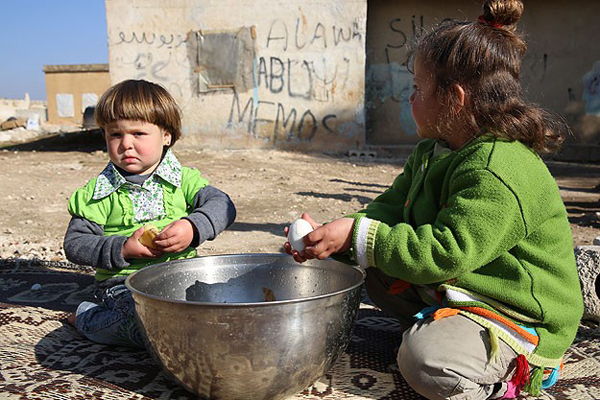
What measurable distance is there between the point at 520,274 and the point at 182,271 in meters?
1.09

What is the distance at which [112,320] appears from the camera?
2053 mm

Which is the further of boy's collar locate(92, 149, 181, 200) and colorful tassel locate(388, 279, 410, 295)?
boy's collar locate(92, 149, 181, 200)

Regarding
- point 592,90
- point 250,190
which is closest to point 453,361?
point 250,190

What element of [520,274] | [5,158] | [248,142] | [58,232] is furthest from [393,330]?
[5,158]

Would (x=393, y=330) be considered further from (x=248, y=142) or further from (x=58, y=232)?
(x=248, y=142)

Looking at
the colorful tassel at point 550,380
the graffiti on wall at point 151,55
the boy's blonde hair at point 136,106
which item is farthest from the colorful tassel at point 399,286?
the graffiti on wall at point 151,55

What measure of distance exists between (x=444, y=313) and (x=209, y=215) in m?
0.98

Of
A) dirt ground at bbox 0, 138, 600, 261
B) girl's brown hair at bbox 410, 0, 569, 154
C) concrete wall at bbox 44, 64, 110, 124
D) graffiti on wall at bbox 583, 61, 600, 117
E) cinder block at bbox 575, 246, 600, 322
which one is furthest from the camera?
concrete wall at bbox 44, 64, 110, 124

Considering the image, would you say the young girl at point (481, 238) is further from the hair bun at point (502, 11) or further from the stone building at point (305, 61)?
the stone building at point (305, 61)

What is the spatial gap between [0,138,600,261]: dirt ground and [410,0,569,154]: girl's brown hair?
6.61ft

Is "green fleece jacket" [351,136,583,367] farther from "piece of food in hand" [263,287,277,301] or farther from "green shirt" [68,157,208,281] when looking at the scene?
"green shirt" [68,157,208,281]

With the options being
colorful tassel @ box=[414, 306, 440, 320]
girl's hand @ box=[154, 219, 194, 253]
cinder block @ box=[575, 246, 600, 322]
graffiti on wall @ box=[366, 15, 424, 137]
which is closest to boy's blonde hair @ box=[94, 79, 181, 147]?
girl's hand @ box=[154, 219, 194, 253]

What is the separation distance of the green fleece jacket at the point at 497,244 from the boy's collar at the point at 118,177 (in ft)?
3.27

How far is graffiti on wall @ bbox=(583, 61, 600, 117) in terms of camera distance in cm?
997
